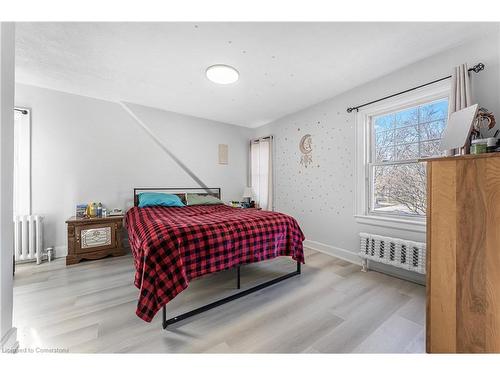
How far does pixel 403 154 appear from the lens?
2.42 m

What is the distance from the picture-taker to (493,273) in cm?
102

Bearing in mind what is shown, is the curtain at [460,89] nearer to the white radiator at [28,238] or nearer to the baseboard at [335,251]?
the baseboard at [335,251]

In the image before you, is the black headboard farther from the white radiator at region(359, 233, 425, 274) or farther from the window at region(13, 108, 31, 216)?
the white radiator at region(359, 233, 425, 274)

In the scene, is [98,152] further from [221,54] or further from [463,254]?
[463,254]

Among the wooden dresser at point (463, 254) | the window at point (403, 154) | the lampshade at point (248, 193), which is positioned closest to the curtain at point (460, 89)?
the window at point (403, 154)

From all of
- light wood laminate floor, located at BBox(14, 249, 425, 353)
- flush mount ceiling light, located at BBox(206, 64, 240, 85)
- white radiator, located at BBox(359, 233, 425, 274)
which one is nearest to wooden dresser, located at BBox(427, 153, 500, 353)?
light wood laminate floor, located at BBox(14, 249, 425, 353)

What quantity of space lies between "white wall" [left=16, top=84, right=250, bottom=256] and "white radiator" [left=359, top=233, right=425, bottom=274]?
3.08 meters

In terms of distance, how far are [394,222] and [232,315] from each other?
209 cm

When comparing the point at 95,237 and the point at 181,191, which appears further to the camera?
the point at 181,191

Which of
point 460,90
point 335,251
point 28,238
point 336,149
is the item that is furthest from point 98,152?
point 460,90

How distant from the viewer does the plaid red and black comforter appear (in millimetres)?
1467
